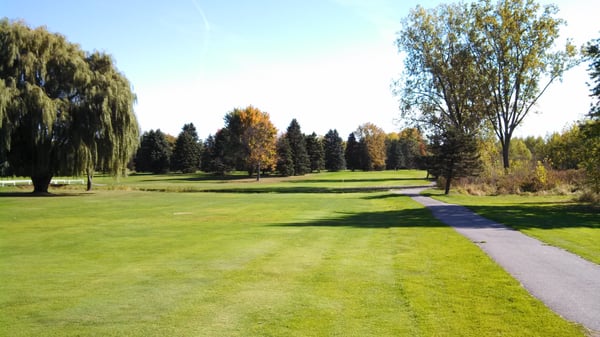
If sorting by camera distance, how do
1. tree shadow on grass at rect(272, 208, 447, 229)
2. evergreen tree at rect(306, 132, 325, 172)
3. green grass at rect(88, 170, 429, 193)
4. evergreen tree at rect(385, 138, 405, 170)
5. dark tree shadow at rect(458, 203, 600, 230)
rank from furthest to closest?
1. evergreen tree at rect(385, 138, 405, 170)
2. evergreen tree at rect(306, 132, 325, 172)
3. green grass at rect(88, 170, 429, 193)
4. tree shadow on grass at rect(272, 208, 447, 229)
5. dark tree shadow at rect(458, 203, 600, 230)

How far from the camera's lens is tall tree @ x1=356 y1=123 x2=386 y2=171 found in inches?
5108

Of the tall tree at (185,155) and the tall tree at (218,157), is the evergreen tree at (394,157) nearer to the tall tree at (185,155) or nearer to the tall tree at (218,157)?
the tall tree at (218,157)

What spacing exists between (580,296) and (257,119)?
8444 centimetres

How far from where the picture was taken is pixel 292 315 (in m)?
6.39

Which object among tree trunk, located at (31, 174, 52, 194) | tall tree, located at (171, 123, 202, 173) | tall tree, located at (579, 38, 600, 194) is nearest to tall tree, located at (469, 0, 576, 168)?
tall tree, located at (579, 38, 600, 194)

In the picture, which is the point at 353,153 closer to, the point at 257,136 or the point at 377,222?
the point at 257,136

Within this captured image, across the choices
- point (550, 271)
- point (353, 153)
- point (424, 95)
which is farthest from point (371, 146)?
point (550, 271)

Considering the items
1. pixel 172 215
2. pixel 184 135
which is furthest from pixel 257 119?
pixel 172 215

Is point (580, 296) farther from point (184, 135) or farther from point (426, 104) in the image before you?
point (184, 135)

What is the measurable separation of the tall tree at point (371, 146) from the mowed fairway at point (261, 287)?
115355 millimetres

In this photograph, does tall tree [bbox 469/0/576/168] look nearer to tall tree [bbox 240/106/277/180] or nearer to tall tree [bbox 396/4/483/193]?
tall tree [bbox 396/4/483/193]

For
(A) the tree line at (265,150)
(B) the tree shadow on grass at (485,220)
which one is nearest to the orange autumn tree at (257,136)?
(A) the tree line at (265,150)

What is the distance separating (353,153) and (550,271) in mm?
124257

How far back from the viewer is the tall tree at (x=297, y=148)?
102694mm
